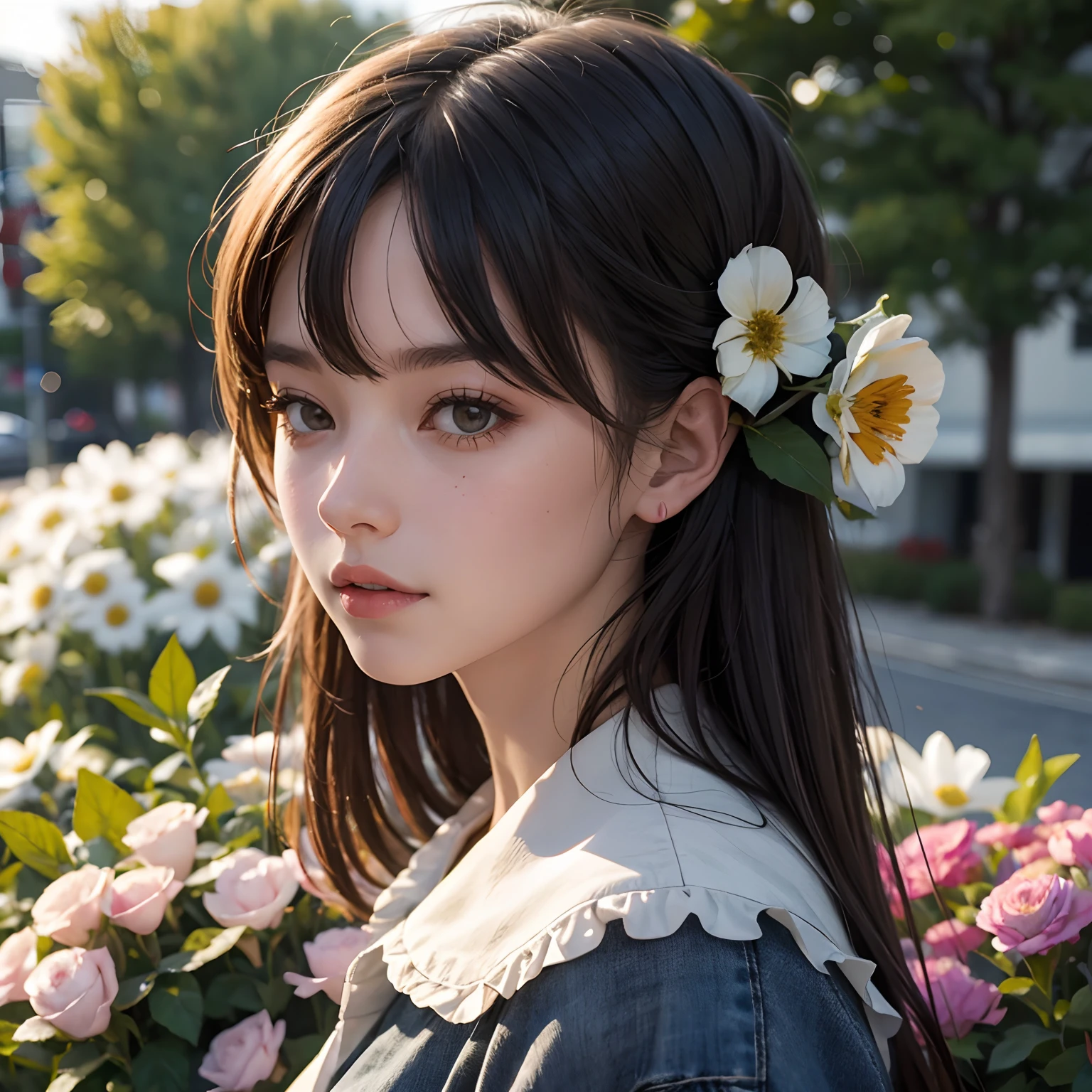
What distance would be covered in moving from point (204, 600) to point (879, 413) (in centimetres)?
180

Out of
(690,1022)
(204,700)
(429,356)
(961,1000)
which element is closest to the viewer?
(690,1022)

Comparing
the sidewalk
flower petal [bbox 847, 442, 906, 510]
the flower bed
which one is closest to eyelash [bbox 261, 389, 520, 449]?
flower petal [bbox 847, 442, 906, 510]

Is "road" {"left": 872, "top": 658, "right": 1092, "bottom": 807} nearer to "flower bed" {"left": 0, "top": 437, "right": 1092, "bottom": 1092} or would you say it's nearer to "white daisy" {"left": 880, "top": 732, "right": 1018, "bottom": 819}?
"white daisy" {"left": 880, "top": 732, "right": 1018, "bottom": 819}

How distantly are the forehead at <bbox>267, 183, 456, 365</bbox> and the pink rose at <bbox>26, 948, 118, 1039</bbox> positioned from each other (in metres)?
0.71

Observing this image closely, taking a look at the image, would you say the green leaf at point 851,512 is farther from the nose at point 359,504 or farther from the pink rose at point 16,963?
the pink rose at point 16,963

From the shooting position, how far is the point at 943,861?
1.38 meters

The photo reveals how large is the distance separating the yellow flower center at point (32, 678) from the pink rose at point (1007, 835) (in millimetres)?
1882

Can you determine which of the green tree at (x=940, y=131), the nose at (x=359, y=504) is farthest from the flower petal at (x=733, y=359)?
the green tree at (x=940, y=131)

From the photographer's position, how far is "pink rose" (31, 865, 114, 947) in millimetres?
1238

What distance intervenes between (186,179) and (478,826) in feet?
69.9

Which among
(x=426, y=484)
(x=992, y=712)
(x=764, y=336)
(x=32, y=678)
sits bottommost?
(x=992, y=712)

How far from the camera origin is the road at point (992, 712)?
553 centimetres

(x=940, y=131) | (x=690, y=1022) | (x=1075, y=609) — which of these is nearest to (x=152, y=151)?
(x=940, y=131)

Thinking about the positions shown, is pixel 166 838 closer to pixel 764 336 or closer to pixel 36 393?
pixel 764 336
